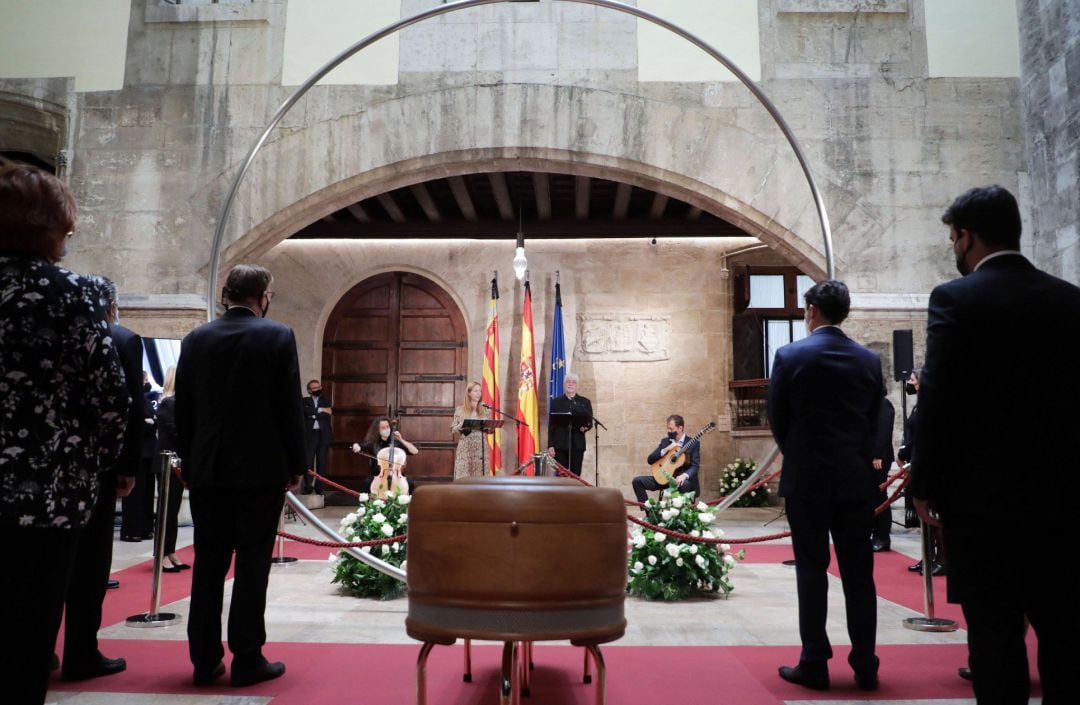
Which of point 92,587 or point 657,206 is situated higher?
point 657,206

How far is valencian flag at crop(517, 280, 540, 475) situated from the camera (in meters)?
11.2

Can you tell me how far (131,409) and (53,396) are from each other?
109 centimetres

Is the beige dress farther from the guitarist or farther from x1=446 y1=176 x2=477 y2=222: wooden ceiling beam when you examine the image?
x1=446 y1=176 x2=477 y2=222: wooden ceiling beam

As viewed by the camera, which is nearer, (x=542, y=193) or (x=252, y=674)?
(x=252, y=674)

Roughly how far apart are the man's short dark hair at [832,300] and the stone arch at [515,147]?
5260 millimetres

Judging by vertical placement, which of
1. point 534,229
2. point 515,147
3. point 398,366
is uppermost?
point 534,229

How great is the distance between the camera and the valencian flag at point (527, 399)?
11203mm

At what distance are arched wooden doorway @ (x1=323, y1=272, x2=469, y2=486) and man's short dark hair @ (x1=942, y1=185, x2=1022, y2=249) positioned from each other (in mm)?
10763

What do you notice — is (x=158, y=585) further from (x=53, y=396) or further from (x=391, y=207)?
(x=391, y=207)

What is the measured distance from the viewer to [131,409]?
2.96 m

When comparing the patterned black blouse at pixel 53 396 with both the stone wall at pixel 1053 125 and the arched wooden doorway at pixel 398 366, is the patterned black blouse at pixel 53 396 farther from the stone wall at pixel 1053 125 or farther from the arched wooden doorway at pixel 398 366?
the arched wooden doorway at pixel 398 366

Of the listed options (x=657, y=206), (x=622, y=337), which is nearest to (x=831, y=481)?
(x=657, y=206)

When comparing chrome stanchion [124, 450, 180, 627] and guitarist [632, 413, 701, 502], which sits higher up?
guitarist [632, 413, 701, 502]

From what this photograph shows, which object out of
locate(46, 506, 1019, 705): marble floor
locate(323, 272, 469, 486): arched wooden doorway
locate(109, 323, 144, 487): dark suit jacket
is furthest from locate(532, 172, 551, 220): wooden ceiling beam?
locate(109, 323, 144, 487): dark suit jacket
